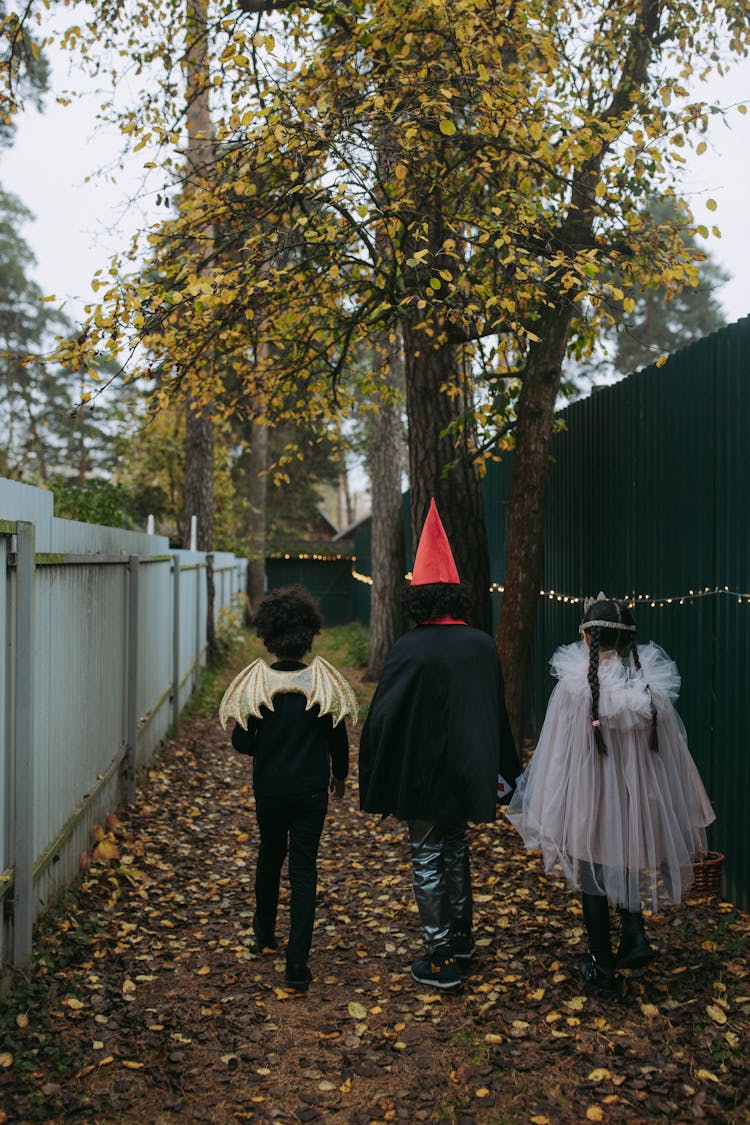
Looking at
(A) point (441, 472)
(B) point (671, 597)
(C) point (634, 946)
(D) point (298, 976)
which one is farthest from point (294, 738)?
(A) point (441, 472)

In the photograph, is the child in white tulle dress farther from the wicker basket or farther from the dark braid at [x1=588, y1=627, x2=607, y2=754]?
the wicker basket

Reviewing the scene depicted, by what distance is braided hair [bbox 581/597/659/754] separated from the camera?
4273 mm

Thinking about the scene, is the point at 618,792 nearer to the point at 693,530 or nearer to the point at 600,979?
the point at 600,979

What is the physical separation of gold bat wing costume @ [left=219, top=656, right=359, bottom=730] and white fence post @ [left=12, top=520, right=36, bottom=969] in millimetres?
872

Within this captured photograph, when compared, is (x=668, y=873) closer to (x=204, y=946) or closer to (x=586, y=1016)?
(x=586, y=1016)

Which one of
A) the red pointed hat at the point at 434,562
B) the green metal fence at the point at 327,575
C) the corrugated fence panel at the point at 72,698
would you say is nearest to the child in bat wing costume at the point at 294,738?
the red pointed hat at the point at 434,562

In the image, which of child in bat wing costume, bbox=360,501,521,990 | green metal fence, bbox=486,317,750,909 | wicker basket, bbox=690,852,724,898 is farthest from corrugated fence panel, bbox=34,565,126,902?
green metal fence, bbox=486,317,750,909

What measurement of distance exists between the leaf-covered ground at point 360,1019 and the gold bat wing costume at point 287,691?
1.21 meters

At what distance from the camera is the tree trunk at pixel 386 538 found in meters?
15.2

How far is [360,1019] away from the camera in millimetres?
4219

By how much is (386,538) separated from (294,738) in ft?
36.6

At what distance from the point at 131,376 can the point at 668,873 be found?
13.2 ft

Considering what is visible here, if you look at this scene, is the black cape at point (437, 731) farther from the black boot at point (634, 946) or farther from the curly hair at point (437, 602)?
the black boot at point (634, 946)

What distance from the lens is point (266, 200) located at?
7.24m
